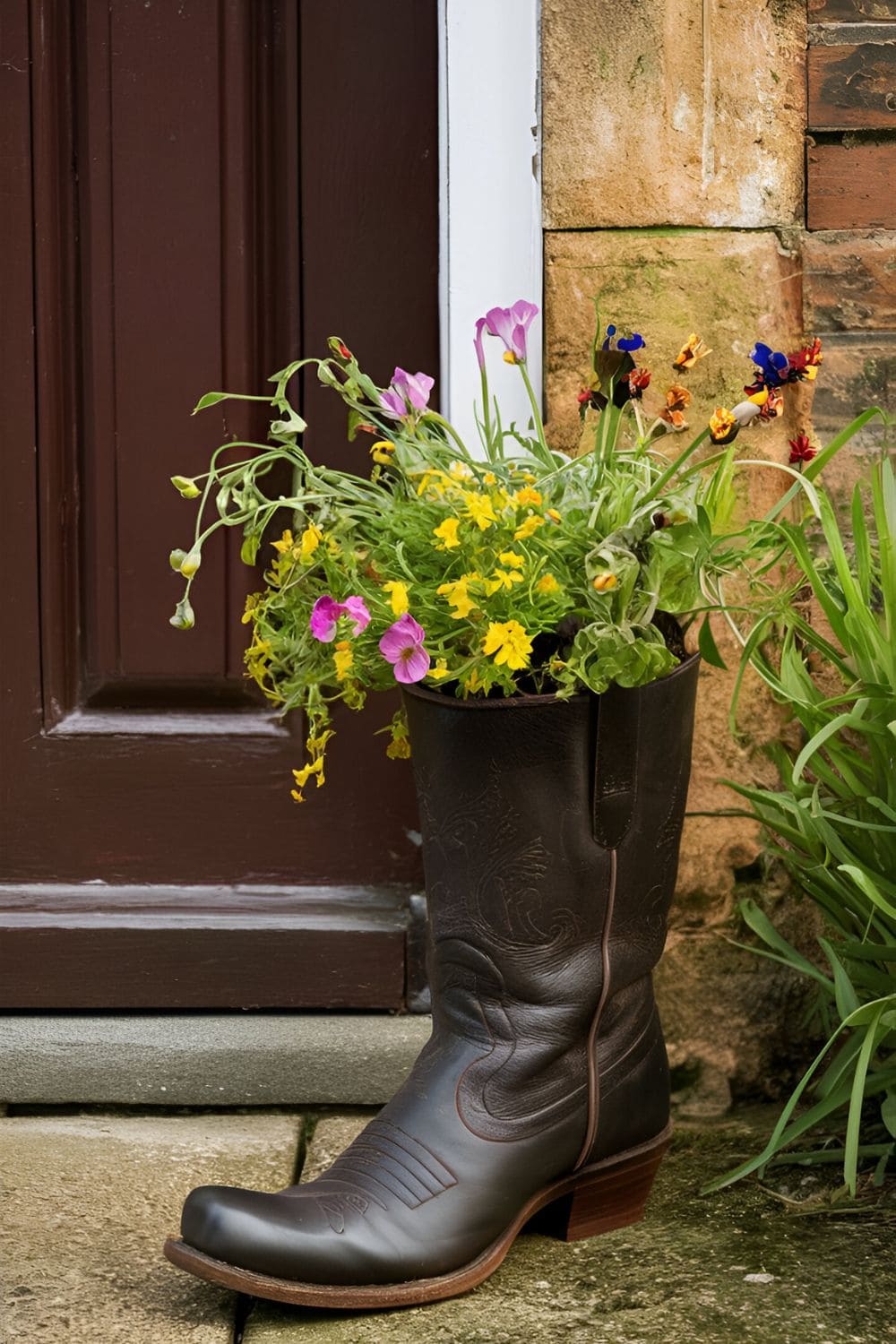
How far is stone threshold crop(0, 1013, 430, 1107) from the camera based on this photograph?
167 centimetres

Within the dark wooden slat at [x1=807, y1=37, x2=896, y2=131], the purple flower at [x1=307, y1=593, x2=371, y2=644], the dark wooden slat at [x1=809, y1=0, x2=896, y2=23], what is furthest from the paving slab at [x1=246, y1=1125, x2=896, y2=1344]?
the dark wooden slat at [x1=809, y1=0, x2=896, y2=23]

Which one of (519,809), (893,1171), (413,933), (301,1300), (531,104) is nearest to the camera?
(301,1300)

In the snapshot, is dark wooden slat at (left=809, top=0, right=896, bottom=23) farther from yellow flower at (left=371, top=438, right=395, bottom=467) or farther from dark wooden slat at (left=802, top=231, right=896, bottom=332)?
yellow flower at (left=371, top=438, right=395, bottom=467)

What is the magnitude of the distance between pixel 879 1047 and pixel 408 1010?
58 cm

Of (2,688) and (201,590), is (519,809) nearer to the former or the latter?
(201,590)

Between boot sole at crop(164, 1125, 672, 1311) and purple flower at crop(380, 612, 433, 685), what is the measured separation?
20.4 inches

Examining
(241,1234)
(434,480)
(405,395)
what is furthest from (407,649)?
(241,1234)

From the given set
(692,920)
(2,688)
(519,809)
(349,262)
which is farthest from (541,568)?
(2,688)

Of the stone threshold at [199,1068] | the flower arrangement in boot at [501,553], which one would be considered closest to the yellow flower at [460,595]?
the flower arrangement in boot at [501,553]

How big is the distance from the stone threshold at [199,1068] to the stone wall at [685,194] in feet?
1.80

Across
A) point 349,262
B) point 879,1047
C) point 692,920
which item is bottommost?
point 879,1047

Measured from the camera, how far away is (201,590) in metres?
1.75

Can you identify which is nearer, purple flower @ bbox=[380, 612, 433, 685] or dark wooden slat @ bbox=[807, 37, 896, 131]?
purple flower @ bbox=[380, 612, 433, 685]

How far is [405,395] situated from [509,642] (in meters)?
0.32
